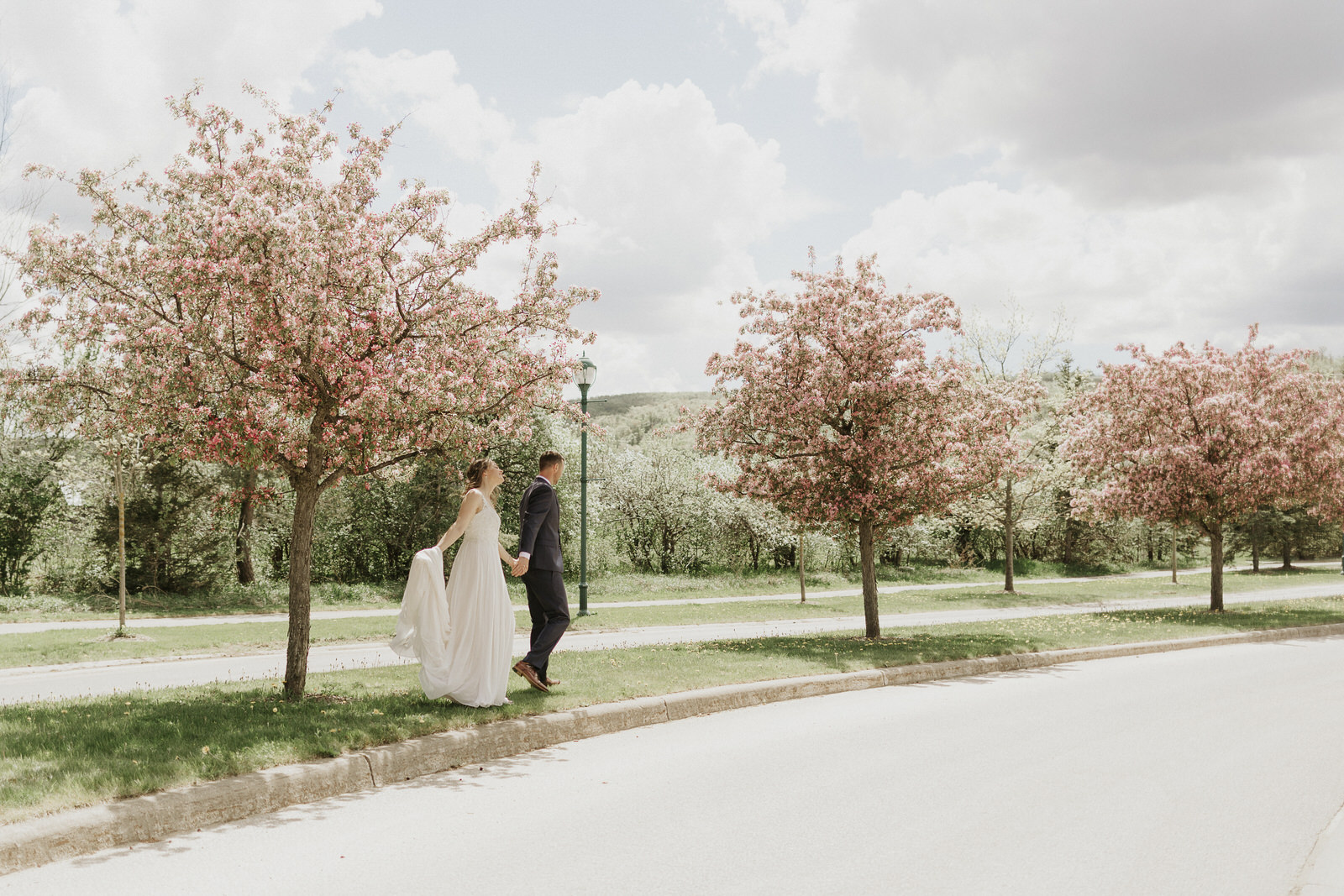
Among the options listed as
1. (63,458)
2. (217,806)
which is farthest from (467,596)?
(63,458)

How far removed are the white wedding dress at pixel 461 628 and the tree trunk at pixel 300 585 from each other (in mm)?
1007

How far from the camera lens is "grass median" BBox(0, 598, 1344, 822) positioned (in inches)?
208

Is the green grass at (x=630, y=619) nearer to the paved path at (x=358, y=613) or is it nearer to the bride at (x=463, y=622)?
the paved path at (x=358, y=613)

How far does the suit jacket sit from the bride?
0.62m

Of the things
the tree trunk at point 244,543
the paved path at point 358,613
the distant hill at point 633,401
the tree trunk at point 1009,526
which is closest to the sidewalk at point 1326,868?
the paved path at point 358,613

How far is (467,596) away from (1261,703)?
7920mm

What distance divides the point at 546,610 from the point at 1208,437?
53.3 feet

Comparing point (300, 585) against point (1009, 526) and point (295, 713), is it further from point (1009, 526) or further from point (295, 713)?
point (1009, 526)

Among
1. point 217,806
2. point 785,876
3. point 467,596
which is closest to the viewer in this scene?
point 785,876

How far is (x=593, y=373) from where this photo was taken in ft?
65.6

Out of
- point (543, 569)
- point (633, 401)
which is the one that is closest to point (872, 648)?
point (543, 569)

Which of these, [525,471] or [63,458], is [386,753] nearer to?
[63,458]

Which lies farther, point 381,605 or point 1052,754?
point 381,605

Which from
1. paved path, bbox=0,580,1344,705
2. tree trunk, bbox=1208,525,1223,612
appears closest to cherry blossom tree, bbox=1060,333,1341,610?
tree trunk, bbox=1208,525,1223,612
